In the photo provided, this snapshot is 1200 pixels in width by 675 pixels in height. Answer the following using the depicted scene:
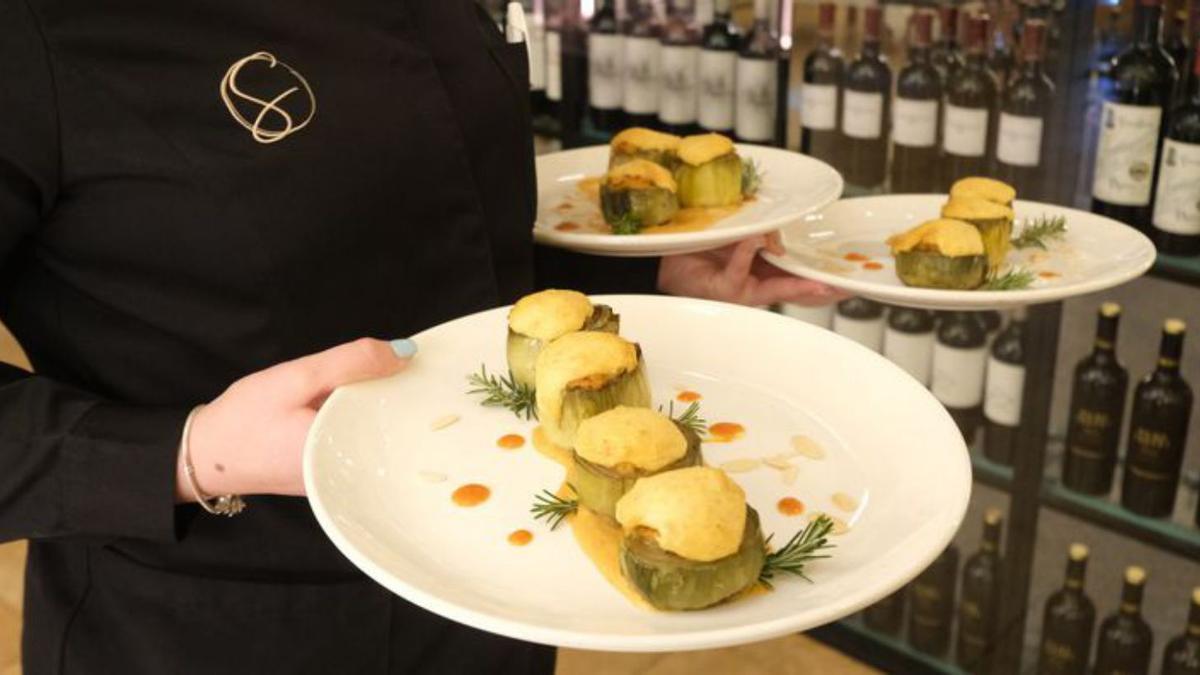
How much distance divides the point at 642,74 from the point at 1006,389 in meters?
1.08

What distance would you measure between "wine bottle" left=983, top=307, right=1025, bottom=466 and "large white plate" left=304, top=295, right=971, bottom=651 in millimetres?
1242

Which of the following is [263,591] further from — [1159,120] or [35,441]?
[1159,120]

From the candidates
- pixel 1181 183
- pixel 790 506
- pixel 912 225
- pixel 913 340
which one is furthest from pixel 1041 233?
pixel 790 506

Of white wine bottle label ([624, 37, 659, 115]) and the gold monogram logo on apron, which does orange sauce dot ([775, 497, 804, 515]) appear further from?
white wine bottle label ([624, 37, 659, 115])

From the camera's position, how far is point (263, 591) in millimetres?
1327

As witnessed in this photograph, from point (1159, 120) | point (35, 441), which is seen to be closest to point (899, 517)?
point (35, 441)

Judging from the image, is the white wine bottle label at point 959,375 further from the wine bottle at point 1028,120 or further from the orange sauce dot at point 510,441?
the orange sauce dot at point 510,441

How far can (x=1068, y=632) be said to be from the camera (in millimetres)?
2584

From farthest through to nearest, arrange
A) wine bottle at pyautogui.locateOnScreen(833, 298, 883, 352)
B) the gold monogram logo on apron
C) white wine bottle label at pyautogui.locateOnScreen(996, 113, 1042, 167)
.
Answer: wine bottle at pyautogui.locateOnScreen(833, 298, 883, 352)
white wine bottle label at pyautogui.locateOnScreen(996, 113, 1042, 167)
the gold monogram logo on apron

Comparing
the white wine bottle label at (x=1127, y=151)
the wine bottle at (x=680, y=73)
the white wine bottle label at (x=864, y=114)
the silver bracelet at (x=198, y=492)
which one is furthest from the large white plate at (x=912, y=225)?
the wine bottle at (x=680, y=73)

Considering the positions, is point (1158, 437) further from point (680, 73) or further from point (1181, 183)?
point (680, 73)

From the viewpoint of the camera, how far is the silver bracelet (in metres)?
1.12

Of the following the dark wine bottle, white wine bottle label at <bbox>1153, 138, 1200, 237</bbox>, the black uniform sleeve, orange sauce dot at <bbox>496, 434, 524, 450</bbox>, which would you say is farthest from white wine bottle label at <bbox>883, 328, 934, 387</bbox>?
the black uniform sleeve

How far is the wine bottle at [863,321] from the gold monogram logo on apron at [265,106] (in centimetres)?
172
